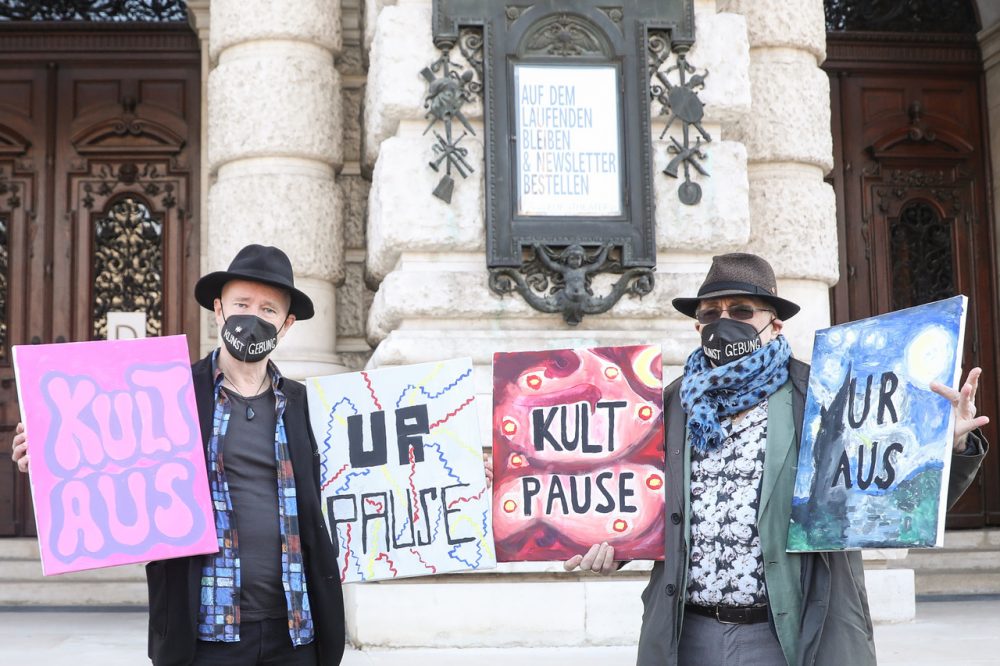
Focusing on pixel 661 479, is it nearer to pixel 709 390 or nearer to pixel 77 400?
pixel 709 390

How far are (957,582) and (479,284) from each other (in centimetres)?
482

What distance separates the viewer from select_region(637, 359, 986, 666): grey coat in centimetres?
317

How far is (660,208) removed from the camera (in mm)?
7059

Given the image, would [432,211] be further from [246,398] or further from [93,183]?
[93,183]

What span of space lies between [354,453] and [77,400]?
0.83 metres

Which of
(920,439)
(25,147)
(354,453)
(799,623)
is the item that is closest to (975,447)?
(920,439)

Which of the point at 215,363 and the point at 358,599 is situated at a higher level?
the point at 215,363

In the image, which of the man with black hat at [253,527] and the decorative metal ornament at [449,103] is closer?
the man with black hat at [253,527]

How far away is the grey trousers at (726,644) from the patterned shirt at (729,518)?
62 mm

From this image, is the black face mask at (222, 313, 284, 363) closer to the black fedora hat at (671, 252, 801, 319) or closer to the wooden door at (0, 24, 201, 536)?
the black fedora hat at (671, 252, 801, 319)

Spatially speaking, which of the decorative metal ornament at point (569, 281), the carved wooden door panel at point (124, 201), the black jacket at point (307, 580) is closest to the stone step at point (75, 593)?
the carved wooden door panel at point (124, 201)

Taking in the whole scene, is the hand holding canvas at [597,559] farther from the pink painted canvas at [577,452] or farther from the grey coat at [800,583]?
the grey coat at [800,583]

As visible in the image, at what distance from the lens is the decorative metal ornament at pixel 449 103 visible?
685 centimetres

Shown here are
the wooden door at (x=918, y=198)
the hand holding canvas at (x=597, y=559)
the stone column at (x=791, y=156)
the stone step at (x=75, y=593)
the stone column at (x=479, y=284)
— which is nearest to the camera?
the hand holding canvas at (x=597, y=559)
